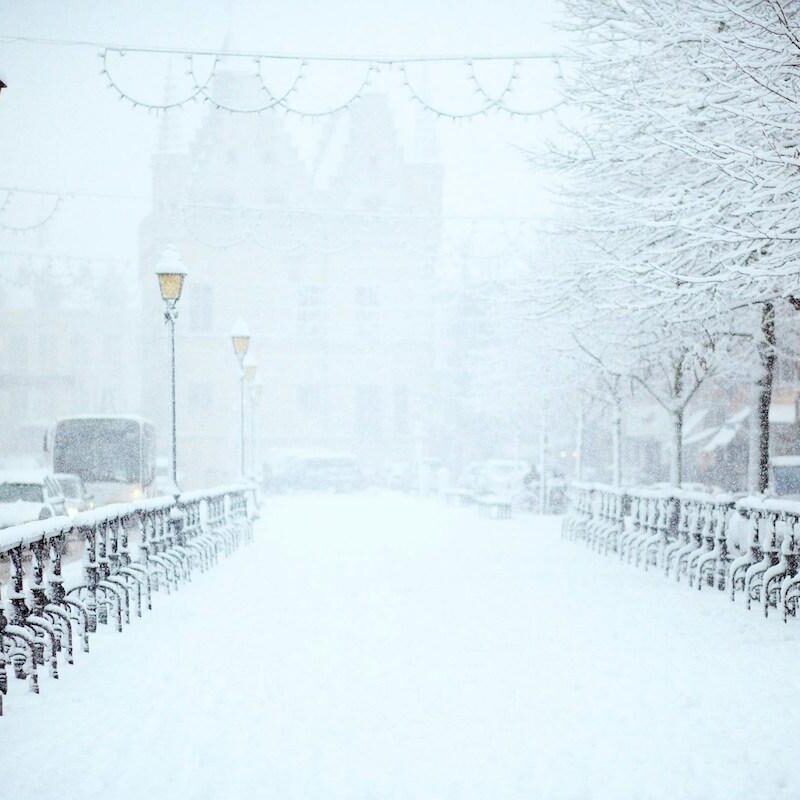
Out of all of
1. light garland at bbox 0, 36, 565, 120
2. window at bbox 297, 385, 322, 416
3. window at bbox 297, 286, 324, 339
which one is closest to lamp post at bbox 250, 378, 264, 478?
window at bbox 297, 385, 322, 416

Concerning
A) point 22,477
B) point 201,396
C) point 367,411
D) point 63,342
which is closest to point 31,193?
point 22,477

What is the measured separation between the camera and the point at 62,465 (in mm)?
34156

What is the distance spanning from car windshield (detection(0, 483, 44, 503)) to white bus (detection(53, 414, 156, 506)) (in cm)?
897

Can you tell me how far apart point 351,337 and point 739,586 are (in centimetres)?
5336

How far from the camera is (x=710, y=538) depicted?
1489cm

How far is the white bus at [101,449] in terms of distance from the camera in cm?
3397

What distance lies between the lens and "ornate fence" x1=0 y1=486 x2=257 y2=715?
8.16 m

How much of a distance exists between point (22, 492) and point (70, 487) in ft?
15.4

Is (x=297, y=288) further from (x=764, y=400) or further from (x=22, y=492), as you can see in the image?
(x=764, y=400)

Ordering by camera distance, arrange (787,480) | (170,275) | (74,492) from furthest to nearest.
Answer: (74,492) < (787,480) < (170,275)

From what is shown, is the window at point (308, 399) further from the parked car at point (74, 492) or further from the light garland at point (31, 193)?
the light garland at point (31, 193)

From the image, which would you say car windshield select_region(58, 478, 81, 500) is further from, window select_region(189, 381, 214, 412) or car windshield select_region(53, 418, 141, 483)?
window select_region(189, 381, 214, 412)

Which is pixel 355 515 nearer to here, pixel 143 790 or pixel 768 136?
pixel 768 136

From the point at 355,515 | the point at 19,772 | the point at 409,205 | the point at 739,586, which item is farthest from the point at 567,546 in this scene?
the point at 409,205
